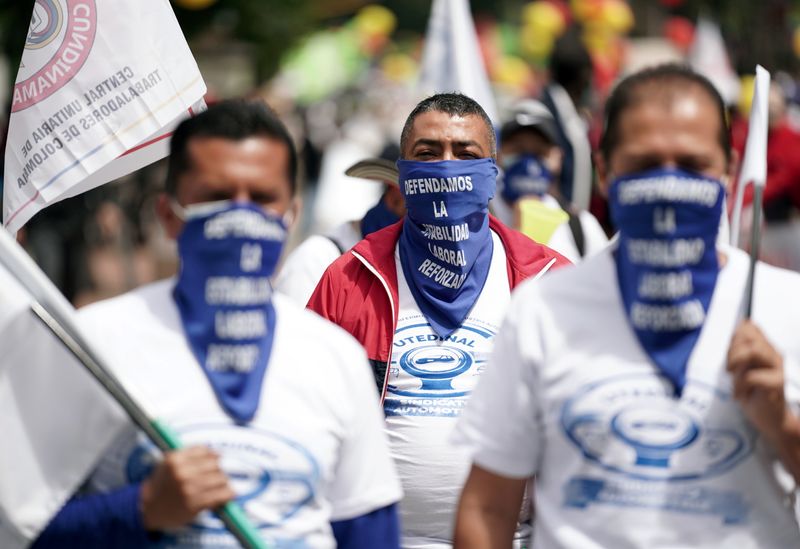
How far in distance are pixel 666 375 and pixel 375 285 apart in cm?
192

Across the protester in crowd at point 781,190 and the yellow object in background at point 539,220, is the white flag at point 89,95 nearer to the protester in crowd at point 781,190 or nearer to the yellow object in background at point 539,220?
the yellow object in background at point 539,220

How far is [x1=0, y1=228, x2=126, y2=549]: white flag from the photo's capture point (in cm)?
310

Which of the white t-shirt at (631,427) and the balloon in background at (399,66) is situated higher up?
the white t-shirt at (631,427)

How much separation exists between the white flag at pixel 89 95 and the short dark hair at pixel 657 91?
1.99 metres

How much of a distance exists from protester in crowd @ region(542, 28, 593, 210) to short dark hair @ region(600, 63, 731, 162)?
236 inches

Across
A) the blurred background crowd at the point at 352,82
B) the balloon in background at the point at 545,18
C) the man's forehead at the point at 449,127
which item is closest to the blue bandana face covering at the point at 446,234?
the man's forehead at the point at 449,127

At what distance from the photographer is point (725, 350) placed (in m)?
3.16

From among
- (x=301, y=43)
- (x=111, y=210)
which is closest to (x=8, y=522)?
(x=111, y=210)

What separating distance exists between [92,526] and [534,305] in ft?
3.39

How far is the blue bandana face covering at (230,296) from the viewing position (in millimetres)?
3080

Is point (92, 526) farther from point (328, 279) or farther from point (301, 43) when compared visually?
point (301, 43)

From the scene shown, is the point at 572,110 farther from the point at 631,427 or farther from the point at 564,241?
the point at 631,427

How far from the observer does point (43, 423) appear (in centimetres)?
312

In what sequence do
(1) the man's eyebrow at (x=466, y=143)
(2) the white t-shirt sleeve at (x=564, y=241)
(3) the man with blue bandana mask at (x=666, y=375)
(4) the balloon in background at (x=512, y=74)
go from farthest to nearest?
(4) the balloon in background at (x=512, y=74) → (2) the white t-shirt sleeve at (x=564, y=241) → (1) the man's eyebrow at (x=466, y=143) → (3) the man with blue bandana mask at (x=666, y=375)
